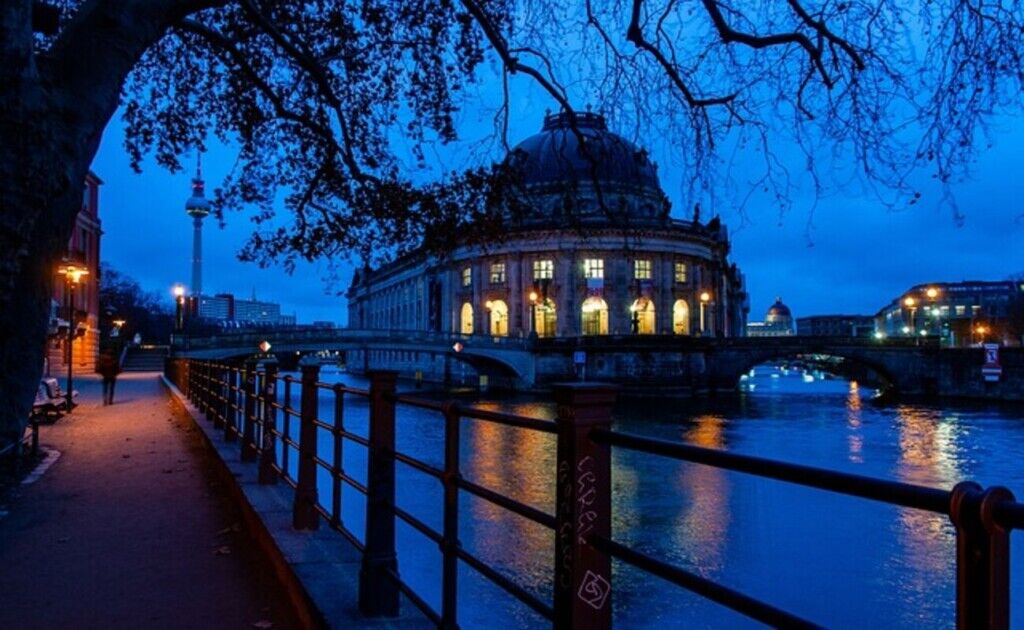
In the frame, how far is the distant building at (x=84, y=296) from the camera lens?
45513 mm

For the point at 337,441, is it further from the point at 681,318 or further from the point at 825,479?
the point at 681,318

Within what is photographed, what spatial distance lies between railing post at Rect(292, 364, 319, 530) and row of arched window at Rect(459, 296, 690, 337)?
219ft

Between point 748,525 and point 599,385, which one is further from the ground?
point 599,385

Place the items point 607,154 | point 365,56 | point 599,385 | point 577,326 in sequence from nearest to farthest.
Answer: point 599,385 → point 607,154 → point 365,56 → point 577,326

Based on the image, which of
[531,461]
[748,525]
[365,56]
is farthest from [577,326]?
[365,56]

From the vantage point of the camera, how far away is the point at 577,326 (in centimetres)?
7650

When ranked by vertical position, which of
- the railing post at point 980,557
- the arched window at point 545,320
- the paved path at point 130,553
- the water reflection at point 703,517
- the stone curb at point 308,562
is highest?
the arched window at point 545,320

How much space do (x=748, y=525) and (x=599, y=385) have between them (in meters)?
13.1

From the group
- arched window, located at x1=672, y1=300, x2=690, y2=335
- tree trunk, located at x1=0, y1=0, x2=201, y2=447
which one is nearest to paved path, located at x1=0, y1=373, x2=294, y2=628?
tree trunk, located at x1=0, y1=0, x2=201, y2=447

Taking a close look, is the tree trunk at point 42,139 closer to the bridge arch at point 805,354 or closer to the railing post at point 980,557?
the railing post at point 980,557

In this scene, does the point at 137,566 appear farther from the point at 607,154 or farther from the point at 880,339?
the point at 880,339

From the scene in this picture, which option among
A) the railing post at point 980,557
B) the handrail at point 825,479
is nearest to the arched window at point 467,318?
the handrail at point 825,479

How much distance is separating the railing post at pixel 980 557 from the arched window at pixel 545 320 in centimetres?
7505

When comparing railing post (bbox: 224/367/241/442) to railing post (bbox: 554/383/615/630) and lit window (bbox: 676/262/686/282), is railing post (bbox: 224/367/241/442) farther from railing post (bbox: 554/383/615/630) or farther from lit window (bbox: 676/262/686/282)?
lit window (bbox: 676/262/686/282)
